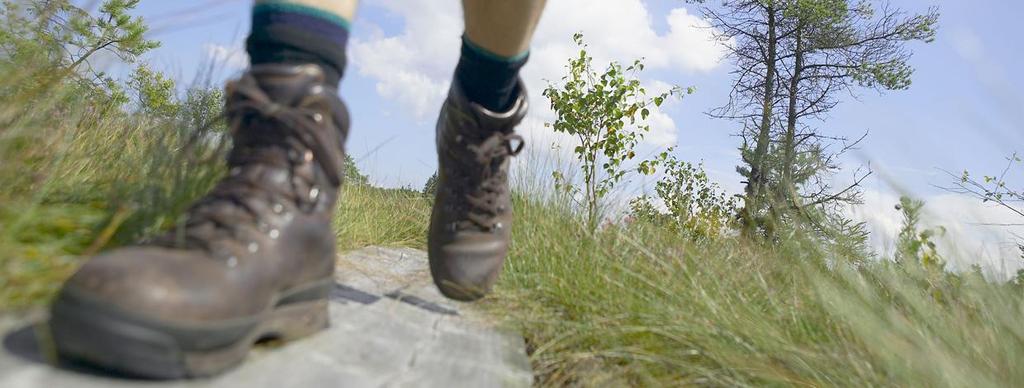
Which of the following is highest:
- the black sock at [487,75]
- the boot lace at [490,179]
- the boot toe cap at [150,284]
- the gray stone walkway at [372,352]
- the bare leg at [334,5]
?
the black sock at [487,75]

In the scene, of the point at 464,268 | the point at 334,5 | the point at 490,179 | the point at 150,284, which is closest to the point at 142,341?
the point at 150,284

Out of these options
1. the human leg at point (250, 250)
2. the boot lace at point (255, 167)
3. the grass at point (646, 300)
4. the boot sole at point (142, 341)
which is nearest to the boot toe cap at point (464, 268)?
the grass at point (646, 300)

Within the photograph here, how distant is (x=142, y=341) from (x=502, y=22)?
107 centimetres

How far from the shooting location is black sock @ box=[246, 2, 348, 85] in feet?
3.91

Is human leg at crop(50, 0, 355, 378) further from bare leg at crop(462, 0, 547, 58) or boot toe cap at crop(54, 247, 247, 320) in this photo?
bare leg at crop(462, 0, 547, 58)

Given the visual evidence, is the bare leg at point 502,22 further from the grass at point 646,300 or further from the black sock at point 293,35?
the grass at point 646,300

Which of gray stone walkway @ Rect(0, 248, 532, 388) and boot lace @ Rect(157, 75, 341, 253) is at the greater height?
boot lace @ Rect(157, 75, 341, 253)

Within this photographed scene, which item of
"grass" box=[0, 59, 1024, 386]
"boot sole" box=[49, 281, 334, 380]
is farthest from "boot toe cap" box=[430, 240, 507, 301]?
"boot sole" box=[49, 281, 334, 380]

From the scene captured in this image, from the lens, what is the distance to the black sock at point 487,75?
1723mm

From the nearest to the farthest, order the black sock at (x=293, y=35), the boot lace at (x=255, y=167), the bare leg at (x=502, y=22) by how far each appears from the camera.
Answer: the boot lace at (x=255, y=167), the black sock at (x=293, y=35), the bare leg at (x=502, y=22)

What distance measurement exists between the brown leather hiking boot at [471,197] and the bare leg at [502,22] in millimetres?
137

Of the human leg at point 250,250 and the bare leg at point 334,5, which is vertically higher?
the bare leg at point 334,5

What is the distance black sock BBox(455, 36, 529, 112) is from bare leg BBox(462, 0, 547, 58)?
2cm

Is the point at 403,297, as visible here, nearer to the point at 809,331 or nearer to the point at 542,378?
the point at 542,378
